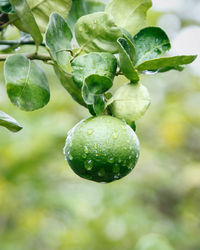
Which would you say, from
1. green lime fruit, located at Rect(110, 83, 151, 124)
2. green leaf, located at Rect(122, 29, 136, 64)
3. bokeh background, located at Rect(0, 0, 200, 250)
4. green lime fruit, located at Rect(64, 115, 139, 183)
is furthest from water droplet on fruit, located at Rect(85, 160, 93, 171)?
bokeh background, located at Rect(0, 0, 200, 250)

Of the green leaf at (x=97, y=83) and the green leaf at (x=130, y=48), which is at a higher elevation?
the green leaf at (x=130, y=48)

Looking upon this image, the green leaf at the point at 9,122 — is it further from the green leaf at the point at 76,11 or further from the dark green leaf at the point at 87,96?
the green leaf at the point at 76,11

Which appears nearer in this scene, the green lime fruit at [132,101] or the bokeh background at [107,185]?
the green lime fruit at [132,101]

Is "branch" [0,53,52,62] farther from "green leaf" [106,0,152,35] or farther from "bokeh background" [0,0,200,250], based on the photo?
"bokeh background" [0,0,200,250]

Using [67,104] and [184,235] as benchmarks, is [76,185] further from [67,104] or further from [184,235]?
[184,235]

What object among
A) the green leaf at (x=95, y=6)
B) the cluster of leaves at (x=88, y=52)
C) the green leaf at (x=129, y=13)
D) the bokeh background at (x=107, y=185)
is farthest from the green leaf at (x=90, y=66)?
the bokeh background at (x=107, y=185)

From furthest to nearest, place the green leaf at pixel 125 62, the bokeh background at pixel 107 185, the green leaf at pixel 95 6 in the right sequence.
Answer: the bokeh background at pixel 107 185 → the green leaf at pixel 95 6 → the green leaf at pixel 125 62

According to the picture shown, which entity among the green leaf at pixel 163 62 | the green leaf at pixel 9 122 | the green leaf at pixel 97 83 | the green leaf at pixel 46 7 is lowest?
the green leaf at pixel 9 122
